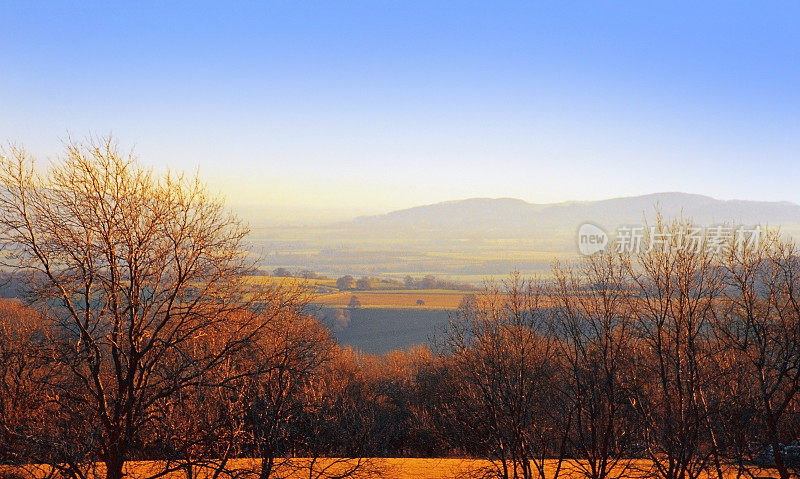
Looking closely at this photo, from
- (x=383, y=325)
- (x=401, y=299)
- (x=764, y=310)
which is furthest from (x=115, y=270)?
(x=401, y=299)

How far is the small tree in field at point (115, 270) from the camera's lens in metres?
12.6

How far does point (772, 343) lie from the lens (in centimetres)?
1766

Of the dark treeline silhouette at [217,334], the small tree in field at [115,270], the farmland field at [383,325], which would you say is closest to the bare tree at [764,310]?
the dark treeline silhouette at [217,334]

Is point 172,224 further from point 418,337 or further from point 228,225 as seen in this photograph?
point 418,337

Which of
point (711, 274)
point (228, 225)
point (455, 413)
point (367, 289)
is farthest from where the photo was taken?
point (367, 289)

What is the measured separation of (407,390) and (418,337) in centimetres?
5203

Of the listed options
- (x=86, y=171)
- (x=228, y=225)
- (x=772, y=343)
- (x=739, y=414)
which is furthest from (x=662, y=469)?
(x=86, y=171)

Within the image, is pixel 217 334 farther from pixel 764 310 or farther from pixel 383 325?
pixel 383 325

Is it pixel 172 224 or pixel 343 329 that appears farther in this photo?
pixel 343 329

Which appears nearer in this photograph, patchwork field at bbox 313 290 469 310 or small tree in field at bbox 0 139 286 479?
small tree in field at bbox 0 139 286 479

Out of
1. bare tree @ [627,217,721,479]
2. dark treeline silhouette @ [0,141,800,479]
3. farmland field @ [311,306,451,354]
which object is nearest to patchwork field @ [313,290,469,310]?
farmland field @ [311,306,451,354]

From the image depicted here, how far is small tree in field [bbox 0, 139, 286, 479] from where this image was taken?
12.6 meters

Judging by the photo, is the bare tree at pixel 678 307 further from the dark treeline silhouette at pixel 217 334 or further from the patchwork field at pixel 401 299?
the patchwork field at pixel 401 299

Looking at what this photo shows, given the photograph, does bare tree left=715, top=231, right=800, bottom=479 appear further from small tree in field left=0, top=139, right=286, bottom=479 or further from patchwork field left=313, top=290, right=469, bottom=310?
patchwork field left=313, top=290, right=469, bottom=310
